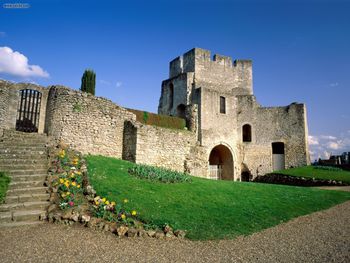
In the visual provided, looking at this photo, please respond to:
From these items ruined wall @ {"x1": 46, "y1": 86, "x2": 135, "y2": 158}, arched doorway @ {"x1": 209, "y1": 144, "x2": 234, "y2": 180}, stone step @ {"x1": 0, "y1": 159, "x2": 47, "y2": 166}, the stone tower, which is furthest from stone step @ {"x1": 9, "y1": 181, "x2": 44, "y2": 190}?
arched doorway @ {"x1": 209, "y1": 144, "x2": 234, "y2": 180}

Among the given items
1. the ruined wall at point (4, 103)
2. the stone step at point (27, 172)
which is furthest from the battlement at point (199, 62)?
the stone step at point (27, 172)

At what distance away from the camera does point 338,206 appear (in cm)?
914

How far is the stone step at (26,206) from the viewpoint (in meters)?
5.91

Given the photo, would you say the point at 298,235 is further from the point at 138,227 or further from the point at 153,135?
the point at 153,135

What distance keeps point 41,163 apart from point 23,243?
4440 mm

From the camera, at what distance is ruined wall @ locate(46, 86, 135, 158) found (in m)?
12.3

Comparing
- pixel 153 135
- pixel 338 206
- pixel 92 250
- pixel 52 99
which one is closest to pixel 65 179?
pixel 92 250

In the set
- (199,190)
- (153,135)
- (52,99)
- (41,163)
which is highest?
(52,99)

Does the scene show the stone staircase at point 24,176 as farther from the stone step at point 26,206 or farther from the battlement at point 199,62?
the battlement at point 199,62

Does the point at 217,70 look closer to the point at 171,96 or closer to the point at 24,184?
the point at 171,96

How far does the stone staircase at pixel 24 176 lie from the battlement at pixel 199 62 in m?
17.6

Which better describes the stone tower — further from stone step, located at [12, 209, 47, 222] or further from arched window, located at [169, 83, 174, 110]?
stone step, located at [12, 209, 47, 222]

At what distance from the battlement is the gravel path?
2105 centimetres

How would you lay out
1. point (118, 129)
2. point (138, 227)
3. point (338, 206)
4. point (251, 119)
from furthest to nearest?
point (251, 119) < point (118, 129) < point (338, 206) < point (138, 227)
